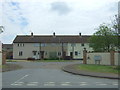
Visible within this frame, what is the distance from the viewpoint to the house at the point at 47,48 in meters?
60.0

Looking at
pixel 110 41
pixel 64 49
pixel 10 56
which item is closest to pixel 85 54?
pixel 110 41

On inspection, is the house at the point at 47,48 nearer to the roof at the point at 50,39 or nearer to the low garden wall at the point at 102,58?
the roof at the point at 50,39

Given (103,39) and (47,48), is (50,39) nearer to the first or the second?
(47,48)

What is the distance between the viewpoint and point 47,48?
6053 cm

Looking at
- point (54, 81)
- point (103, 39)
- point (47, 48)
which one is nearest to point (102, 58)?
point (103, 39)

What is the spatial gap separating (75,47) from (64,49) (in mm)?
3293

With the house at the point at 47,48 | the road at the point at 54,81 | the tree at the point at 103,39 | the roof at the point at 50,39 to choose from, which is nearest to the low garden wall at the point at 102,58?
the tree at the point at 103,39

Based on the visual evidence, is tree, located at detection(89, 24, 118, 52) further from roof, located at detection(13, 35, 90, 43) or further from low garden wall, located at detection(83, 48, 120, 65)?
roof, located at detection(13, 35, 90, 43)

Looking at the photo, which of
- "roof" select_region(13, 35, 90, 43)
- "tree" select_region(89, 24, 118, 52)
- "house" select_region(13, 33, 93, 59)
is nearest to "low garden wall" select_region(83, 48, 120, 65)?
"tree" select_region(89, 24, 118, 52)

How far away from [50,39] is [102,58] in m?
32.5

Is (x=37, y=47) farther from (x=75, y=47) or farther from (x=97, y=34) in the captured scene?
(x=97, y=34)

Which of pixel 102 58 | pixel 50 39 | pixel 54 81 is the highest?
pixel 50 39

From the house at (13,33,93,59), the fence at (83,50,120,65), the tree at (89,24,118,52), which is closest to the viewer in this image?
the fence at (83,50,120,65)

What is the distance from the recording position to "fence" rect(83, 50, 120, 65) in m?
29.5
